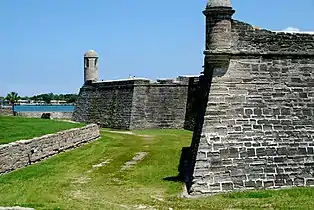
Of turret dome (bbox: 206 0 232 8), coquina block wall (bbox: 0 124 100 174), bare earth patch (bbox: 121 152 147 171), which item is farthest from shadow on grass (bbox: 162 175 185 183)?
coquina block wall (bbox: 0 124 100 174)

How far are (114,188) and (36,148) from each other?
5723mm

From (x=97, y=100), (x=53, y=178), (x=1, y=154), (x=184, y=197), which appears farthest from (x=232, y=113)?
(x=97, y=100)

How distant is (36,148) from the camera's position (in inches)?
719

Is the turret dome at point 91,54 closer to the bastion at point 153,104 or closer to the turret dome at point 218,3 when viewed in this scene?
the bastion at point 153,104

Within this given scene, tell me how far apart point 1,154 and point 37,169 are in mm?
1528

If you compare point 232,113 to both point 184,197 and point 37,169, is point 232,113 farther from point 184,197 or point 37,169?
point 37,169

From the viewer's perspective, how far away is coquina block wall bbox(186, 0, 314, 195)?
12539mm

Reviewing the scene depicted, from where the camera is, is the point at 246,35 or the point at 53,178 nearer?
the point at 246,35

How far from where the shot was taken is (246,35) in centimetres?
1355

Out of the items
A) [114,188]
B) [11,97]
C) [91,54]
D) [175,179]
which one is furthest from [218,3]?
[11,97]

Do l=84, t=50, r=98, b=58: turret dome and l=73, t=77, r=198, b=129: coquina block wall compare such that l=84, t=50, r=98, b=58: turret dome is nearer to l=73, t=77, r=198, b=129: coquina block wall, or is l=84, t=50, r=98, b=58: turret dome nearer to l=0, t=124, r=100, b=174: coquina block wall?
l=73, t=77, r=198, b=129: coquina block wall

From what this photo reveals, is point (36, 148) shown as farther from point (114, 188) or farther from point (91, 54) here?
point (91, 54)

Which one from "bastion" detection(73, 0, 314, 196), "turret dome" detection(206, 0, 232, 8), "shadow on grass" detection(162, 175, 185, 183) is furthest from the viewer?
"shadow on grass" detection(162, 175, 185, 183)

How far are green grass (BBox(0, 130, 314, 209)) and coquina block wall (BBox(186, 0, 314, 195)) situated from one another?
0.62 metres
